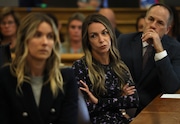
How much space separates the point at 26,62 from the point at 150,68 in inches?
53.3

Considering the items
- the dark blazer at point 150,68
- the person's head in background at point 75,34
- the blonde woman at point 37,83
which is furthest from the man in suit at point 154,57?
the person's head in background at point 75,34

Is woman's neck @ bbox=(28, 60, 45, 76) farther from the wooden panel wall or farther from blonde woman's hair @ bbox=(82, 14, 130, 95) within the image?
the wooden panel wall

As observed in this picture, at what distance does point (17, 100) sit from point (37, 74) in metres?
0.17

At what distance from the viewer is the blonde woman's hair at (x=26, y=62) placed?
234cm

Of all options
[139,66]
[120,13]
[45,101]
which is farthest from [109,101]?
[120,13]

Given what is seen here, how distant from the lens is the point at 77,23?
584 cm

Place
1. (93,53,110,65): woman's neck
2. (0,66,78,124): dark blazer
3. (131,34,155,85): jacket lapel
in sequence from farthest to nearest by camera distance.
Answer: (131,34,155,85): jacket lapel, (93,53,110,65): woman's neck, (0,66,78,124): dark blazer

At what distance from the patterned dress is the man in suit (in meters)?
0.33

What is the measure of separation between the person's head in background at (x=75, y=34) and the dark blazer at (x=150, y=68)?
7.05ft

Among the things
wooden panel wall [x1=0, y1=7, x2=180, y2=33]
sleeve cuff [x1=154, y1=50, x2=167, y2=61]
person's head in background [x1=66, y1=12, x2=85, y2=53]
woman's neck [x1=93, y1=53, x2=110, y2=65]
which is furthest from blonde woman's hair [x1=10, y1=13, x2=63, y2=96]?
wooden panel wall [x1=0, y1=7, x2=180, y2=33]

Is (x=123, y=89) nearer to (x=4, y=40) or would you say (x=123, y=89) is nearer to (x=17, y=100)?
(x=17, y=100)

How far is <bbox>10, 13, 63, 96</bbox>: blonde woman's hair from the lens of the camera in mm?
2338

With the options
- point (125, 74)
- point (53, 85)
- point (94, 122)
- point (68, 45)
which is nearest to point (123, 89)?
point (125, 74)

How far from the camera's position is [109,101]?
3041 mm
